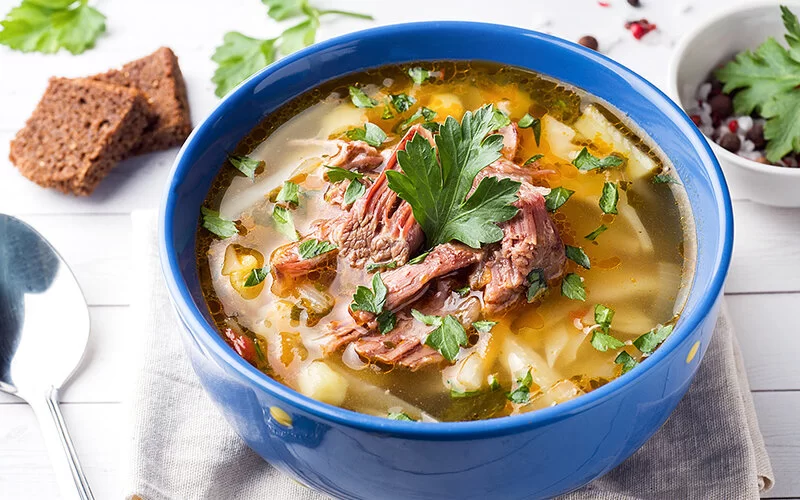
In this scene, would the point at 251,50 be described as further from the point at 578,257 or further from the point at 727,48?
the point at 578,257

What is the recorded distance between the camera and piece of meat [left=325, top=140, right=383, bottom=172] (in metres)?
2.93

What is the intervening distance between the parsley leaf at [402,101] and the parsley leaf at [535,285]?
2.71 feet

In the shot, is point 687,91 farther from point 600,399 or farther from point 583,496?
point 600,399

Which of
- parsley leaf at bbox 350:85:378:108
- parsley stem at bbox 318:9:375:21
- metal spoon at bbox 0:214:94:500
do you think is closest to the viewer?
parsley leaf at bbox 350:85:378:108

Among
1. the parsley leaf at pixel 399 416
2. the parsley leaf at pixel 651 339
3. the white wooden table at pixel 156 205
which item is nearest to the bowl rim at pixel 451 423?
the parsley leaf at pixel 651 339

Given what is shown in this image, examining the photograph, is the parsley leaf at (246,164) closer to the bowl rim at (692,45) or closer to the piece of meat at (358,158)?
the piece of meat at (358,158)

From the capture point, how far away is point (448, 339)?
2.55m

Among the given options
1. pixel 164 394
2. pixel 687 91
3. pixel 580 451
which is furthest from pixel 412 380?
pixel 687 91

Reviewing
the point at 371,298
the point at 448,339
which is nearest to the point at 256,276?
the point at 371,298

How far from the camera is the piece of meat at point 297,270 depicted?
2725 mm

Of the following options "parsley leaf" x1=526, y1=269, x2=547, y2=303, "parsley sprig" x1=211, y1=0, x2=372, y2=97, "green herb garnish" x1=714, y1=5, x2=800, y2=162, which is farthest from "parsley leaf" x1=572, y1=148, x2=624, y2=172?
"parsley sprig" x1=211, y1=0, x2=372, y2=97

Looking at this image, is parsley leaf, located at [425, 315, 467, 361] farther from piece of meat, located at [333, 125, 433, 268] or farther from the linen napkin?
the linen napkin

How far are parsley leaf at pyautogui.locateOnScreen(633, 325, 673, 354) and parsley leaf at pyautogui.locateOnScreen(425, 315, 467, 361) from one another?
46 cm

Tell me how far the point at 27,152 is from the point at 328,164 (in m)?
1.69
